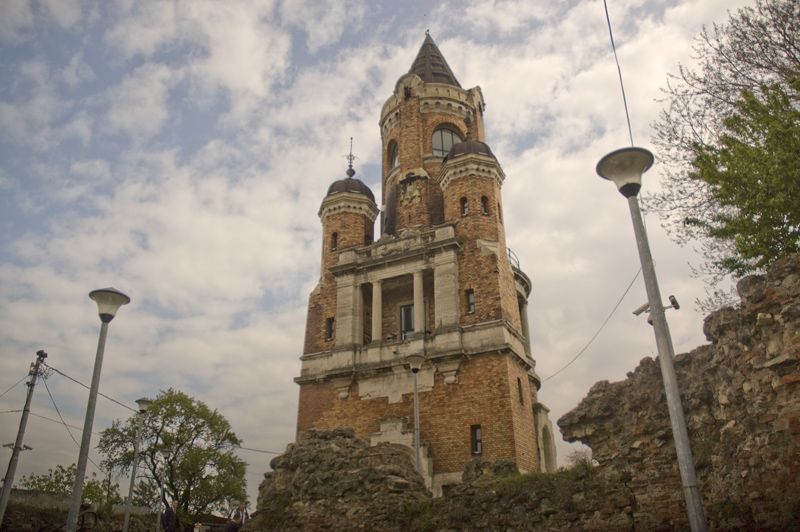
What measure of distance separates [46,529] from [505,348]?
1742 cm

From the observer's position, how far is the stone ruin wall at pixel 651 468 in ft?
28.7

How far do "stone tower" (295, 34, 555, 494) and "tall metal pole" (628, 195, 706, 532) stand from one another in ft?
46.9

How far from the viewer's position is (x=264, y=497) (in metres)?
16.9

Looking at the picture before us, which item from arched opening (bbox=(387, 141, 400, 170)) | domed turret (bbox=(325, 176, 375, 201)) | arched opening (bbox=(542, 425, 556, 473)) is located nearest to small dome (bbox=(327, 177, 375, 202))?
domed turret (bbox=(325, 176, 375, 201))

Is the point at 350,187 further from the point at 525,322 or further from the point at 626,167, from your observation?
the point at 626,167

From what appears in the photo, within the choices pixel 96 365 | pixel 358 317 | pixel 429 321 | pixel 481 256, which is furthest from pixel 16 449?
pixel 481 256

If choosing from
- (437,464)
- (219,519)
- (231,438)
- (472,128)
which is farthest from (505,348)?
(219,519)

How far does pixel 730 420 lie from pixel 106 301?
11.9 meters

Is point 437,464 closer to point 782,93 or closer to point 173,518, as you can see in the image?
point 173,518

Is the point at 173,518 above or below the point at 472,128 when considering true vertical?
below

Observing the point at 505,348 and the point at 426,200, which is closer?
the point at 505,348

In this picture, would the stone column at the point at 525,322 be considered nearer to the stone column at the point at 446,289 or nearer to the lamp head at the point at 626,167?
the stone column at the point at 446,289

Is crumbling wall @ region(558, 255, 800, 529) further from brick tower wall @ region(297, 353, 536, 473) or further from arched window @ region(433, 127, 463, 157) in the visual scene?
arched window @ region(433, 127, 463, 157)

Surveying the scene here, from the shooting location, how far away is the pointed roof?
37.2 metres
